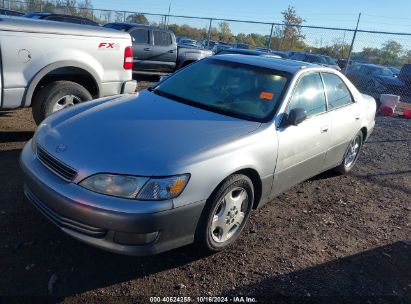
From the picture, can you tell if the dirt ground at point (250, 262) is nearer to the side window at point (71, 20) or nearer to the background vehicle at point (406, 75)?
the side window at point (71, 20)

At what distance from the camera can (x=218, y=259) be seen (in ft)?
11.3

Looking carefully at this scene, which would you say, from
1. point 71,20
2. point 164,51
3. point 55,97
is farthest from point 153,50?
point 55,97

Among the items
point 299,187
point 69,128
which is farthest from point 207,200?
point 299,187

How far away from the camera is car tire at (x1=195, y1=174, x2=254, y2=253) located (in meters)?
3.17

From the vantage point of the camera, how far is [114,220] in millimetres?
2734

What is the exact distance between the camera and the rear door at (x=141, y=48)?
1249 centimetres

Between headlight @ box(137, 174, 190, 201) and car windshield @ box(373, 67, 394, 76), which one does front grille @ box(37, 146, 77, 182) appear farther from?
car windshield @ box(373, 67, 394, 76)

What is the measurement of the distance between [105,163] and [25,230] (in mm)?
1193

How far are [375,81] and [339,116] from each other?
1532cm

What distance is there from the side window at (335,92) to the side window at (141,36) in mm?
8591

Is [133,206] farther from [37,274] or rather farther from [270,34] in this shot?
[270,34]

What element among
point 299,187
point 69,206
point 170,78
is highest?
point 170,78

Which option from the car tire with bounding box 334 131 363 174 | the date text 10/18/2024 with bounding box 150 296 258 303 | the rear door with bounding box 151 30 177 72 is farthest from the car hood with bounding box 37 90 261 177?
the rear door with bounding box 151 30 177 72

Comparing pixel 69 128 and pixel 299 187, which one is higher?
pixel 69 128
